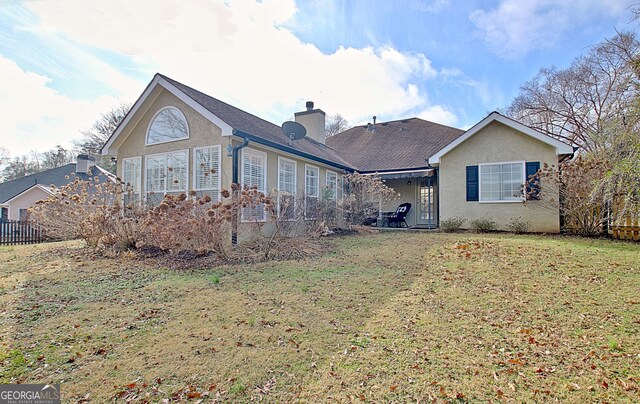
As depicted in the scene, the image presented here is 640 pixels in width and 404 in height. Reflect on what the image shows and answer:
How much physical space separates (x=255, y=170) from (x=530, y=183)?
10.1 meters

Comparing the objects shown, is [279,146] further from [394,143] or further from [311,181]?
[394,143]

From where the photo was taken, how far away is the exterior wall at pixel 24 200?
2420 centimetres

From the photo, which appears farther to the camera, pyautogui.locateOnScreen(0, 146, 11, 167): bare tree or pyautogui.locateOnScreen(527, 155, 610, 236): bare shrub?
pyautogui.locateOnScreen(0, 146, 11, 167): bare tree

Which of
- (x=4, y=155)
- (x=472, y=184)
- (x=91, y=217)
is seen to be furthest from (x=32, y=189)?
(x=472, y=184)

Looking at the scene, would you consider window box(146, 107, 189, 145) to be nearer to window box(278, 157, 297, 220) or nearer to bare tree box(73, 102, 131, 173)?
window box(278, 157, 297, 220)

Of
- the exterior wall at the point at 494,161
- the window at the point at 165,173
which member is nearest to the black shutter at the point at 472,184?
the exterior wall at the point at 494,161

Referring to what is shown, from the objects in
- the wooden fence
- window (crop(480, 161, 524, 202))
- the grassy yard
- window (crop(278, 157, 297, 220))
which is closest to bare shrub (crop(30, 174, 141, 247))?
the grassy yard

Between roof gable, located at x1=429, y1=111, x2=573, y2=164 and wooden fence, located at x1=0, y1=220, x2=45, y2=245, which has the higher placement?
roof gable, located at x1=429, y1=111, x2=573, y2=164

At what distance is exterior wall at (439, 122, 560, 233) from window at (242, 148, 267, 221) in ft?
25.4

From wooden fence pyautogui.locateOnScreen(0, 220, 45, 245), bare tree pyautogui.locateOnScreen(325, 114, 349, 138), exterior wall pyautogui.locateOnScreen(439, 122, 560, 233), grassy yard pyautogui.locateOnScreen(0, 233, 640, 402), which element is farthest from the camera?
bare tree pyautogui.locateOnScreen(325, 114, 349, 138)

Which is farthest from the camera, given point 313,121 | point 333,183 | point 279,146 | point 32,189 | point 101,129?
point 101,129

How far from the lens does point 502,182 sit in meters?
13.0

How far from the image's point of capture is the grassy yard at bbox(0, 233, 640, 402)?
9.84ft

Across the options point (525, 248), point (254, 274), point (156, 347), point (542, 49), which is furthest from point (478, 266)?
point (542, 49)
